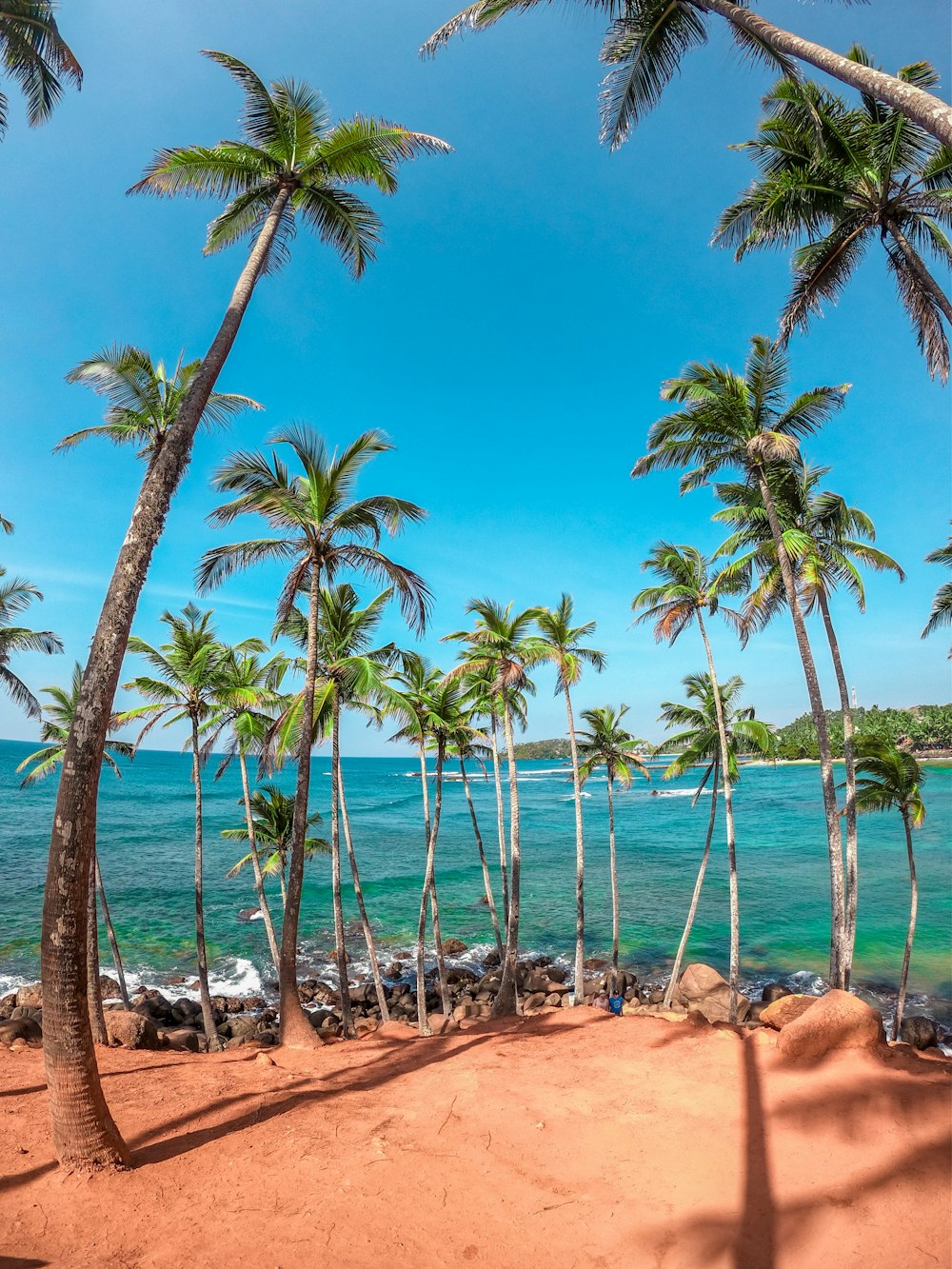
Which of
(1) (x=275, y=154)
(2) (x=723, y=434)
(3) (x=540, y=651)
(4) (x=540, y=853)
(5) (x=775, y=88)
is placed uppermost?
(5) (x=775, y=88)

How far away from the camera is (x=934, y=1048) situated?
1634 cm

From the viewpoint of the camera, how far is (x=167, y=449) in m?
6.52

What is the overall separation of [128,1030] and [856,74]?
18.5 m

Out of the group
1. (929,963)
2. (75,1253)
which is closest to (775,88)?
(75,1253)

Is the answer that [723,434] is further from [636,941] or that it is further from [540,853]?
[540,853]

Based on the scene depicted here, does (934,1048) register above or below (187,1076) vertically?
below

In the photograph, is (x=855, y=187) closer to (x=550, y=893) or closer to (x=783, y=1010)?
(x=783, y=1010)

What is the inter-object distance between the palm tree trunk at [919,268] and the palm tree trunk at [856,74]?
2.99m

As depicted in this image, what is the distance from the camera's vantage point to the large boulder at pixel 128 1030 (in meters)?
11.3

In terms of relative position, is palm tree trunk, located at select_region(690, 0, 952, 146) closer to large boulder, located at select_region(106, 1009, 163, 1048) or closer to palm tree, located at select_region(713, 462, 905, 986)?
palm tree, located at select_region(713, 462, 905, 986)

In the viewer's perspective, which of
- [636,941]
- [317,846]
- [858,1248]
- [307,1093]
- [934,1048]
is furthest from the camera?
[636,941]

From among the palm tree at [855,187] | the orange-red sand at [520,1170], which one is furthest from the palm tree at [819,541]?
the orange-red sand at [520,1170]

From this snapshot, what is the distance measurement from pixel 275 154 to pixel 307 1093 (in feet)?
43.4

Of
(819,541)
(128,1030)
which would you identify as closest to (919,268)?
(819,541)
